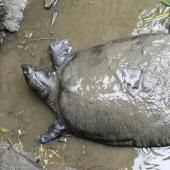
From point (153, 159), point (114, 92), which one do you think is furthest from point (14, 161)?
point (153, 159)

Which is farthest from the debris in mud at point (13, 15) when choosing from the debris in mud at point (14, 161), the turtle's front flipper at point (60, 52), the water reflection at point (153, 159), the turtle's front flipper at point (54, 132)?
the water reflection at point (153, 159)

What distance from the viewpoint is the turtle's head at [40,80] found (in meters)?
5.79

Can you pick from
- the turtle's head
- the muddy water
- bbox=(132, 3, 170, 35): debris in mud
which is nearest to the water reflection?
the muddy water

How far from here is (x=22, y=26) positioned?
6.20 m

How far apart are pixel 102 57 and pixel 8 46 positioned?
0.93 m

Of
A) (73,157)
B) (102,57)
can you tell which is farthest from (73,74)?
(73,157)

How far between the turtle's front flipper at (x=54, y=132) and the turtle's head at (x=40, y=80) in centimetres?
27

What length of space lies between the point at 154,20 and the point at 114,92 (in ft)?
2.69

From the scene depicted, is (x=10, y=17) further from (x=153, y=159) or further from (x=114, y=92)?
(x=153, y=159)

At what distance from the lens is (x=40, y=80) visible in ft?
19.1

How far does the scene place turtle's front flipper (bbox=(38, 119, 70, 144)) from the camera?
5680 mm

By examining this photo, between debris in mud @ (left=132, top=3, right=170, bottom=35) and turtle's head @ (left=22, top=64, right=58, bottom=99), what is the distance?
29.7 inches

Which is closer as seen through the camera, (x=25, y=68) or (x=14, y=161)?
(x=14, y=161)

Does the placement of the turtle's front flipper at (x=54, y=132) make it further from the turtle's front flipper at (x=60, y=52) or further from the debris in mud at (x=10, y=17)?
the debris in mud at (x=10, y=17)
